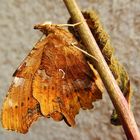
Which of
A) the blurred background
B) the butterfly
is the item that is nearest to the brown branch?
the butterfly

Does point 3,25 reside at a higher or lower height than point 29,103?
higher

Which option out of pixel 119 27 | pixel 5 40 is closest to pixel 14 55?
pixel 5 40

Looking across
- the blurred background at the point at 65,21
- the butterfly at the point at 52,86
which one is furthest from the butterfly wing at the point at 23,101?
the blurred background at the point at 65,21

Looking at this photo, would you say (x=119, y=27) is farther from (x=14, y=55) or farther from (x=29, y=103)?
(x=29, y=103)

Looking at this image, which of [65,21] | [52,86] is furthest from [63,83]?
[65,21]

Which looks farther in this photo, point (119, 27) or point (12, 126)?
point (119, 27)

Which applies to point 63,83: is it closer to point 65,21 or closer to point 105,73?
point 105,73
